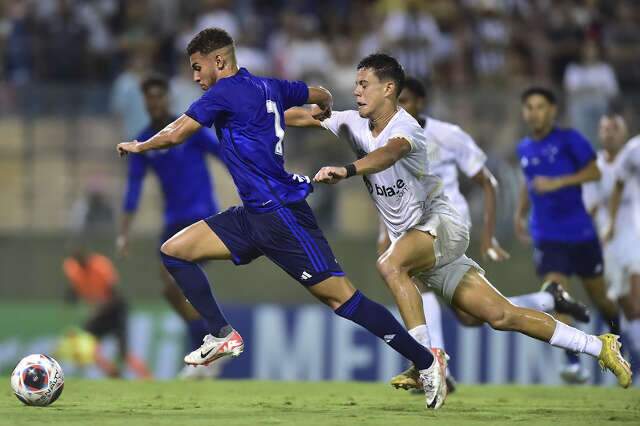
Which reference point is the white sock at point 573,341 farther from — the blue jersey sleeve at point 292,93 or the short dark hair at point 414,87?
the short dark hair at point 414,87

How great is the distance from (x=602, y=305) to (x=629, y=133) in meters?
4.88

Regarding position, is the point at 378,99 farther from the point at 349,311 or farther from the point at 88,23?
the point at 88,23

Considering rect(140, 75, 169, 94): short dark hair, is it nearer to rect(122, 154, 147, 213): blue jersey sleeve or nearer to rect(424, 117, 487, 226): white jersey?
rect(122, 154, 147, 213): blue jersey sleeve

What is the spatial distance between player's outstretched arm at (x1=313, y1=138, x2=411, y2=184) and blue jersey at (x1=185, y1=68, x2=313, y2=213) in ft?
2.00

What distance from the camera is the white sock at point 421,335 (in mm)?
8008

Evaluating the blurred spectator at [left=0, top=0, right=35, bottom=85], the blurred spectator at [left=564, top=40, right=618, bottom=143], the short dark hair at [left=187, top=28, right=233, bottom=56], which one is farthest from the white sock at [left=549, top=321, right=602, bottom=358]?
the blurred spectator at [left=0, top=0, right=35, bottom=85]

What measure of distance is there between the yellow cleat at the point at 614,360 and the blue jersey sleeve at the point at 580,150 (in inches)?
104

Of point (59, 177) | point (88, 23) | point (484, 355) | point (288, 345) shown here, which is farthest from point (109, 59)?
point (484, 355)

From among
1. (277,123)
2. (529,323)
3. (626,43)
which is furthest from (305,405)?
(626,43)

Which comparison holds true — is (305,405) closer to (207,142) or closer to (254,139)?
(254,139)

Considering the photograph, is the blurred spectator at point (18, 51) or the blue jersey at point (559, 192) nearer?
the blue jersey at point (559, 192)

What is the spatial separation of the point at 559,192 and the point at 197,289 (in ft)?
12.2

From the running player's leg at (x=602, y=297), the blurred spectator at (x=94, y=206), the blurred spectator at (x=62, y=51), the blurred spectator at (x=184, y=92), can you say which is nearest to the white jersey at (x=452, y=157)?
the running player's leg at (x=602, y=297)

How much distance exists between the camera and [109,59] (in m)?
16.4
